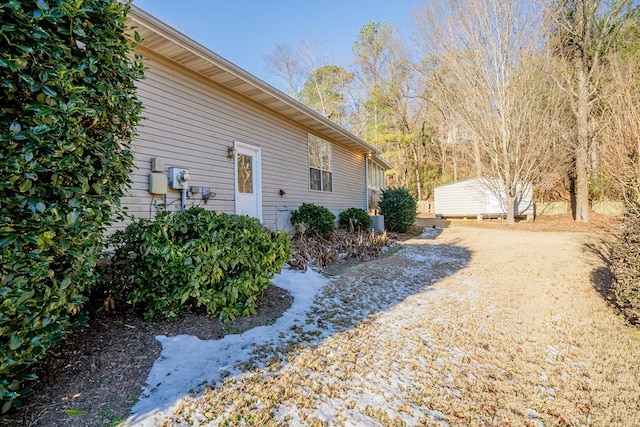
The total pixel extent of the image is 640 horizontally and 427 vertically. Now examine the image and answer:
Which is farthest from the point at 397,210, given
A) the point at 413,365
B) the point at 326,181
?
the point at 413,365

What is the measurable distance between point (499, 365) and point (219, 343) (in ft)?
8.01

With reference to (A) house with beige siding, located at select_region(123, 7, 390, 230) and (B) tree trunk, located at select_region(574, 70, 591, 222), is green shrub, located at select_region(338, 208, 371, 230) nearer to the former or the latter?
(A) house with beige siding, located at select_region(123, 7, 390, 230)

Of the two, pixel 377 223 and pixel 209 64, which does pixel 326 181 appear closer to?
pixel 377 223

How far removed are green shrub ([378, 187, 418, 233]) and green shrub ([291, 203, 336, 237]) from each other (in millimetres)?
4086

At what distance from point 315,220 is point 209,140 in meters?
3.02

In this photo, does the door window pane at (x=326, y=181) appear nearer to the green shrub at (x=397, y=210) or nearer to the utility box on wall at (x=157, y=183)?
the green shrub at (x=397, y=210)

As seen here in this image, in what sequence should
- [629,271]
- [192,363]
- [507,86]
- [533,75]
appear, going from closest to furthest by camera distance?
[192,363]
[629,271]
[507,86]
[533,75]

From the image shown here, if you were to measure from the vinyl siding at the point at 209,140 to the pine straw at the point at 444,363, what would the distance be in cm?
238

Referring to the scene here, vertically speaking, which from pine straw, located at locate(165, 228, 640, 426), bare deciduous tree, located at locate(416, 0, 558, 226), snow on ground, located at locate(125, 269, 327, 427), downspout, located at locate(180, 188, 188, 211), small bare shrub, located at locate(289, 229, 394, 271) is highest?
bare deciduous tree, located at locate(416, 0, 558, 226)

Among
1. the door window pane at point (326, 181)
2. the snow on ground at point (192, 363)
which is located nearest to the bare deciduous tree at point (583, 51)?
the door window pane at point (326, 181)

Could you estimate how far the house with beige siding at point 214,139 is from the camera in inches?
189

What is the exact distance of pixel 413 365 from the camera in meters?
2.65

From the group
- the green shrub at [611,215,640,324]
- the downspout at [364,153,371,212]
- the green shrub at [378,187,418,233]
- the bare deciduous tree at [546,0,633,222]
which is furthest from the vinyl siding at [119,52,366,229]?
the bare deciduous tree at [546,0,633,222]

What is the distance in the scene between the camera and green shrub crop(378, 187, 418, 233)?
11.2 m
